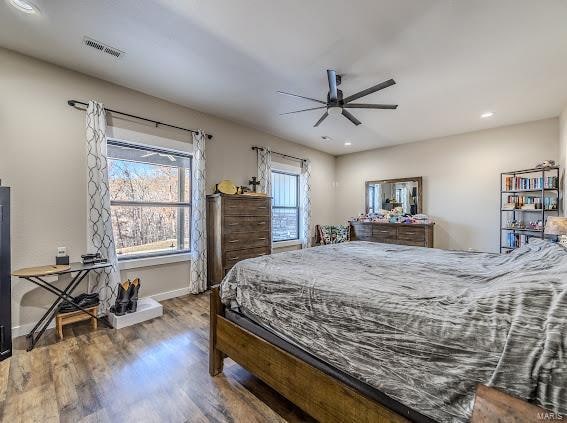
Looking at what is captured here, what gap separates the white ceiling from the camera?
197 centimetres

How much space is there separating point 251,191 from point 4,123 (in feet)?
10.0

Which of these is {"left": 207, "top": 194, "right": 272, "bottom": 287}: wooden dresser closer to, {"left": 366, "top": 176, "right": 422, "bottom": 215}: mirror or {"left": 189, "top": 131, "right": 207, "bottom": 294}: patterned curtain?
{"left": 189, "top": 131, "right": 207, "bottom": 294}: patterned curtain

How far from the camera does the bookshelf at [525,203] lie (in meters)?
3.83

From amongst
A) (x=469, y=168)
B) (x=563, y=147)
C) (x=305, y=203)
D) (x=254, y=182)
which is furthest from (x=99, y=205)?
(x=563, y=147)

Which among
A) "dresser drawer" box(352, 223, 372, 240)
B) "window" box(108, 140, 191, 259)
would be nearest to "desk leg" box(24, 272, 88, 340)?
"window" box(108, 140, 191, 259)

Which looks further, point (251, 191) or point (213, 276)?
point (251, 191)

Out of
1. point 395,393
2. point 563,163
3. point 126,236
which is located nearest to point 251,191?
point 126,236

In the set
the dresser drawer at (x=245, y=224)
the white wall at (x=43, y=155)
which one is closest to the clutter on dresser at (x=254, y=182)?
the dresser drawer at (x=245, y=224)

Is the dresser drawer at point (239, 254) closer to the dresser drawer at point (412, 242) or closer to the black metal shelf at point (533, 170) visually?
the dresser drawer at point (412, 242)

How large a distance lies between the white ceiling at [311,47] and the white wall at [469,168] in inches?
25.8

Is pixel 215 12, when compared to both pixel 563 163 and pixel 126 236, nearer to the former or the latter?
pixel 126 236

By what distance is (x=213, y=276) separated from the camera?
3.90 metres

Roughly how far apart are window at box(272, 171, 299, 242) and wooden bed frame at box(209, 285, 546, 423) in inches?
137

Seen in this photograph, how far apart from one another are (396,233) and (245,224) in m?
3.21
